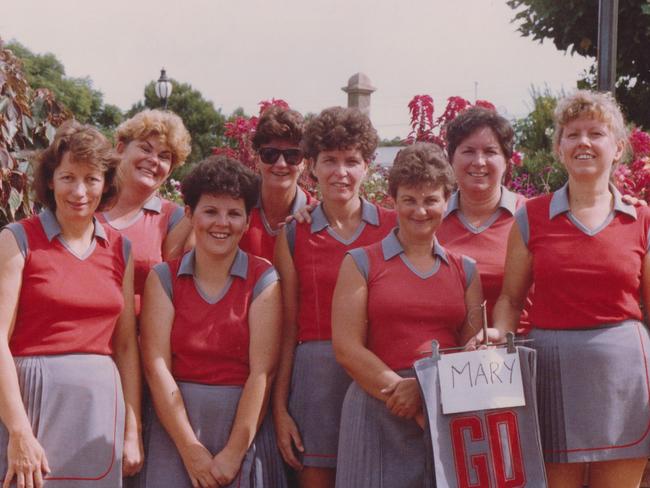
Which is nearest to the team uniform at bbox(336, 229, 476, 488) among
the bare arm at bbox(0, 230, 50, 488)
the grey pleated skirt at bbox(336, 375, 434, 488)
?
the grey pleated skirt at bbox(336, 375, 434, 488)

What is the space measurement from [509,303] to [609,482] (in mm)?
750

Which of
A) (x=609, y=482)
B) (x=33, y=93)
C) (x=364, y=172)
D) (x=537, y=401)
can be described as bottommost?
(x=609, y=482)

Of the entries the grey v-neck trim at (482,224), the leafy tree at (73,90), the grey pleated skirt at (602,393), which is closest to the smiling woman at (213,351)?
the grey v-neck trim at (482,224)

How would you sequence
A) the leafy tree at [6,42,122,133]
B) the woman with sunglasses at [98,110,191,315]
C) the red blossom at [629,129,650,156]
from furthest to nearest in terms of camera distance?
1. the leafy tree at [6,42,122,133]
2. the red blossom at [629,129,650,156]
3. the woman with sunglasses at [98,110,191,315]

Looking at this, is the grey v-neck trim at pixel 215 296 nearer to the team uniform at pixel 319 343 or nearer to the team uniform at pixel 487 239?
the team uniform at pixel 319 343

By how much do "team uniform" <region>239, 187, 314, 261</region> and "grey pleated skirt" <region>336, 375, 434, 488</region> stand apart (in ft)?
3.40

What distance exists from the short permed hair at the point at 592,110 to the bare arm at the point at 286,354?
125 centimetres

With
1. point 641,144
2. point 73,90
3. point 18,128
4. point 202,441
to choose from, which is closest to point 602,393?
point 202,441

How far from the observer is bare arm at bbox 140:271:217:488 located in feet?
10.2

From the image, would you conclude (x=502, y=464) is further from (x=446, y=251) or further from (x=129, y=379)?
(x=129, y=379)

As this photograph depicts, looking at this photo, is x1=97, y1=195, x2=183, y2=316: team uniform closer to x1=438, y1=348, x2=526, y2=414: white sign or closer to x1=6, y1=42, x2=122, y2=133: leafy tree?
x1=438, y1=348, x2=526, y2=414: white sign

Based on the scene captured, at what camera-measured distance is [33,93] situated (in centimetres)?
583

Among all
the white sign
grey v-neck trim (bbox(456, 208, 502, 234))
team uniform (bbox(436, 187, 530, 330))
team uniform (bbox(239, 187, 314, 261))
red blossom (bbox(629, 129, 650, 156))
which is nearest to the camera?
the white sign

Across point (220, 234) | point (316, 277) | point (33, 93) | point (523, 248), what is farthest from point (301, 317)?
point (33, 93)
